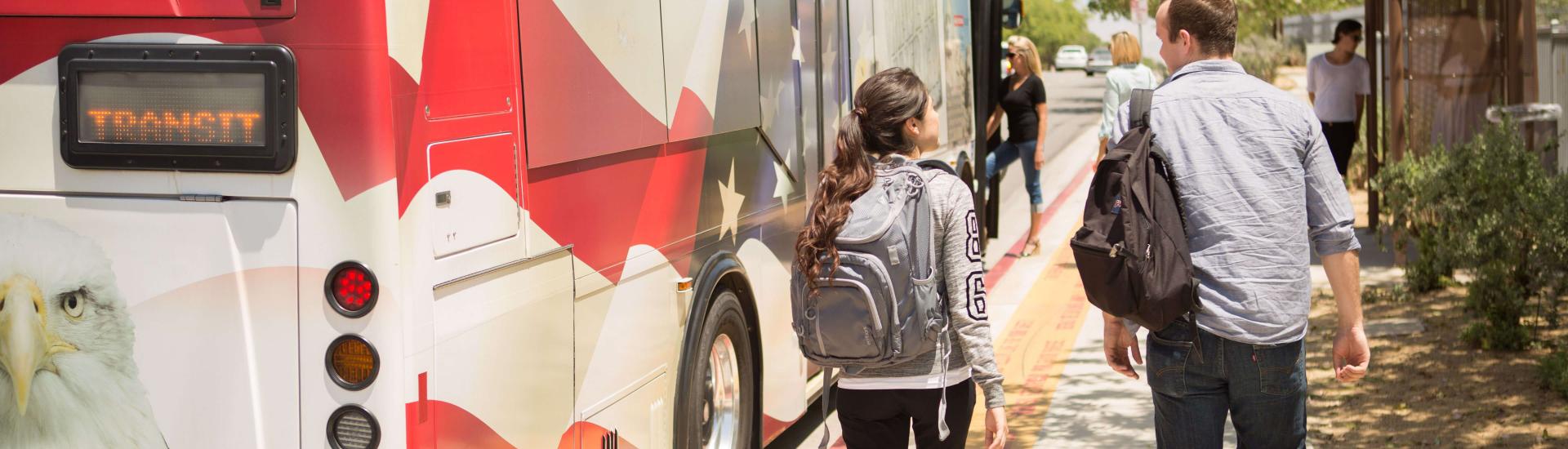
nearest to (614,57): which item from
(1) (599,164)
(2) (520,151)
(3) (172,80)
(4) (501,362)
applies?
(1) (599,164)

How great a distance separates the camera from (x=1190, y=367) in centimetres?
359

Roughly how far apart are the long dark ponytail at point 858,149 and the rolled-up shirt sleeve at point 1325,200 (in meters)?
0.94

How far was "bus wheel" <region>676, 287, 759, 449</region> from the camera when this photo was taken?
5043mm

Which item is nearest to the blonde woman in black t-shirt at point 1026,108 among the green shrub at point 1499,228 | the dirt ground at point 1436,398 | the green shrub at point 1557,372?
the green shrub at point 1499,228

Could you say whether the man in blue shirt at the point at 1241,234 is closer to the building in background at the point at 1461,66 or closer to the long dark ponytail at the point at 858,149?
the long dark ponytail at the point at 858,149

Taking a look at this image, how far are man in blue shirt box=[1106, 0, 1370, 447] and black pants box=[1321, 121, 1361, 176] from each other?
918 cm

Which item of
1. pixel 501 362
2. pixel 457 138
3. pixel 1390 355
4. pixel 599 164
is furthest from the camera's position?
pixel 1390 355

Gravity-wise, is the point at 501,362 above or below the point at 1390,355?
above

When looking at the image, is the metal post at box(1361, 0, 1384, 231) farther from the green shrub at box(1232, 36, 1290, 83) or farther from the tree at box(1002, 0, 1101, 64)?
the tree at box(1002, 0, 1101, 64)

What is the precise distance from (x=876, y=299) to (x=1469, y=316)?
612cm

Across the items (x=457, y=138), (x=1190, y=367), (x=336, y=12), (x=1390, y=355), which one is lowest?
(x=1390, y=355)

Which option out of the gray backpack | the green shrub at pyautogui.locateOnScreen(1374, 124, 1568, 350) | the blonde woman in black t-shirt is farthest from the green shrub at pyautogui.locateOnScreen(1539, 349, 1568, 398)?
the blonde woman in black t-shirt

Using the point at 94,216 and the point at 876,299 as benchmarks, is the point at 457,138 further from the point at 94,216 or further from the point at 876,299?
the point at 876,299

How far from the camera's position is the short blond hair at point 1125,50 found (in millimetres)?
10703
